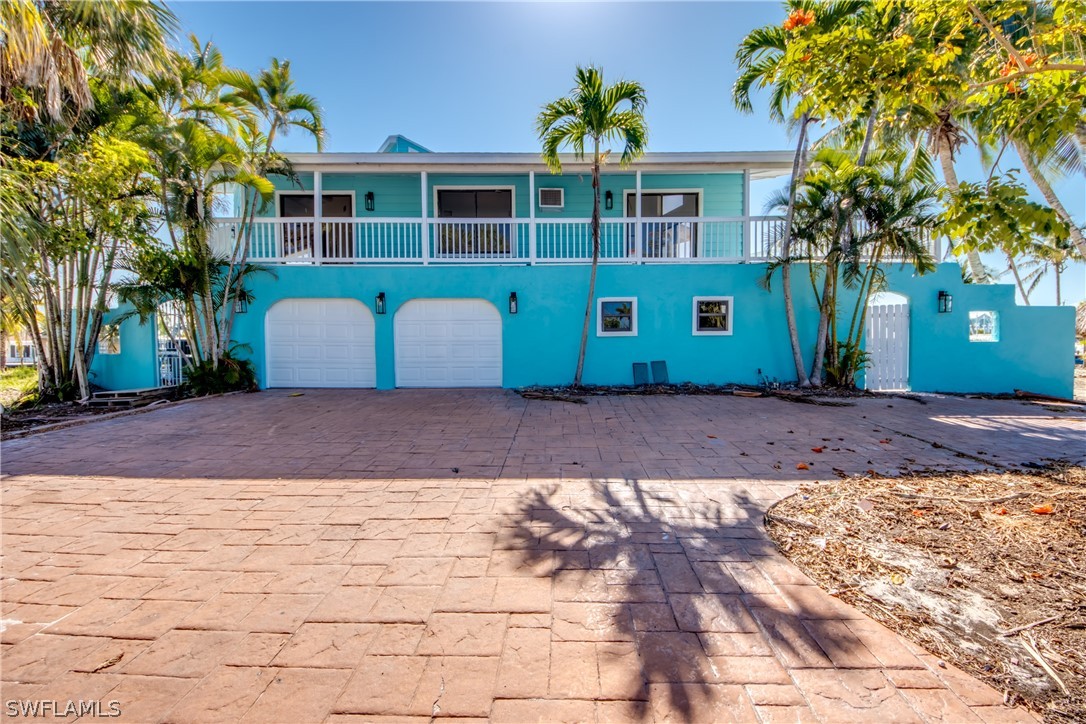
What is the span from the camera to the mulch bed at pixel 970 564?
1.80 metres

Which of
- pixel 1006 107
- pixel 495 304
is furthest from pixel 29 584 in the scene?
pixel 495 304

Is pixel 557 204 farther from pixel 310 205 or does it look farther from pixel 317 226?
pixel 310 205

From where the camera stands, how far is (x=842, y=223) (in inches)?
327

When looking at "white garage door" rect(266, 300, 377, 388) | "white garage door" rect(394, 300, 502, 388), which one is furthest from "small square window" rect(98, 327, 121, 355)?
"white garage door" rect(394, 300, 502, 388)

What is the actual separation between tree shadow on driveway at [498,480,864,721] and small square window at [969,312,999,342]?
9.95 m

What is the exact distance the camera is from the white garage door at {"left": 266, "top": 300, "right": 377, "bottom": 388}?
33.1ft

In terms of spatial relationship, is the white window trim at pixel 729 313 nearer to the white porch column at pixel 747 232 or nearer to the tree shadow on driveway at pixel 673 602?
the white porch column at pixel 747 232

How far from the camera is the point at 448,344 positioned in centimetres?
1020

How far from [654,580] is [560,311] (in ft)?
25.9

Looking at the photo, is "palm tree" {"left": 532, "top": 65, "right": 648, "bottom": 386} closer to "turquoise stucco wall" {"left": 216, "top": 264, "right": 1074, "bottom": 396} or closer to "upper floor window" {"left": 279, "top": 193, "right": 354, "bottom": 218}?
"turquoise stucco wall" {"left": 216, "top": 264, "right": 1074, "bottom": 396}

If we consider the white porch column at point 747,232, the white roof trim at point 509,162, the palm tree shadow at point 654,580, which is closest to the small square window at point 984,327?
the white porch column at point 747,232

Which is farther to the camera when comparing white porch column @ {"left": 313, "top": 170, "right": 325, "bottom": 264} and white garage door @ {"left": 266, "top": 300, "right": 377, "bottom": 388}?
white garage door @ {"left": 266, "top": 300, "right": 377, "bottom": 388}

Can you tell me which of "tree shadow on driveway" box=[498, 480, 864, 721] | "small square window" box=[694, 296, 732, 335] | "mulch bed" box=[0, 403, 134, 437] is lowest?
"tree shadow on driveway" box=[498, 480, 864, 721]

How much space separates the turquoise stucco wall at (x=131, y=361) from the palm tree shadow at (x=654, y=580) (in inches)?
409
